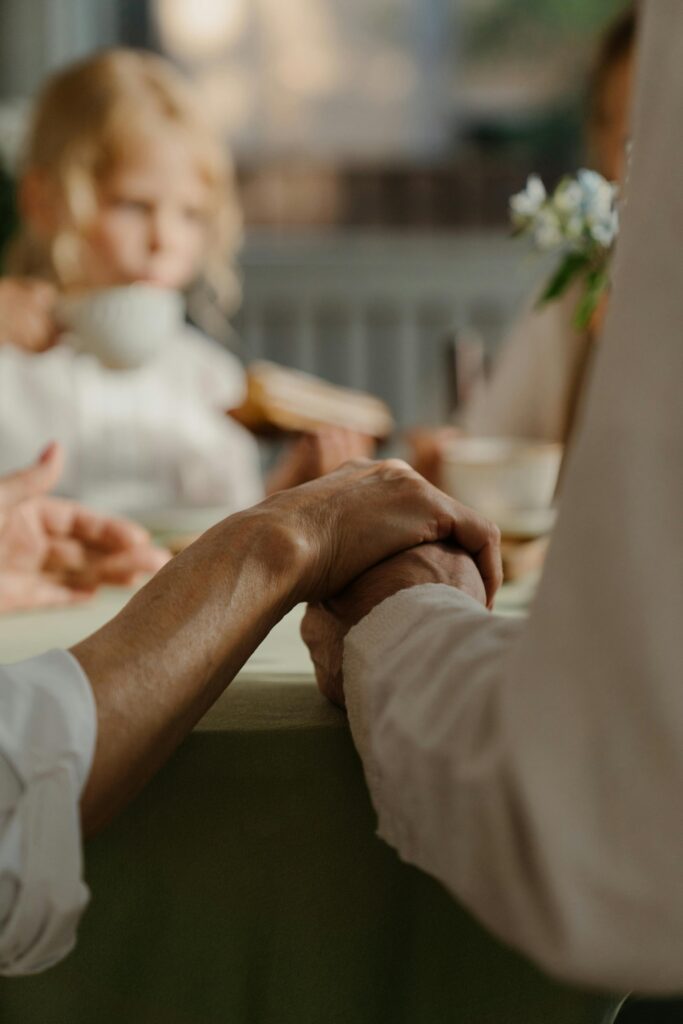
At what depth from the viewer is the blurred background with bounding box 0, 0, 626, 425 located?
124 inches

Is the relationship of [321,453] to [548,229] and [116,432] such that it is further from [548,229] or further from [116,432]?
[116,432]

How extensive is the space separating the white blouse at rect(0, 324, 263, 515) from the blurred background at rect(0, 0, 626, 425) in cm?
118

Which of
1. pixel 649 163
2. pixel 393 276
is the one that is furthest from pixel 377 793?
pixel 393 276

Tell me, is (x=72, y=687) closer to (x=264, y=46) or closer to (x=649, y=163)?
(x=649, y=163)

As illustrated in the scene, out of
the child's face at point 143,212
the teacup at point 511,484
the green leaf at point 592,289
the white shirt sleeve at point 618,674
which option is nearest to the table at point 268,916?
the white shirt sleeve at point 618,674

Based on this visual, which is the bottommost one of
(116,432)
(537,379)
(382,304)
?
(382,304)

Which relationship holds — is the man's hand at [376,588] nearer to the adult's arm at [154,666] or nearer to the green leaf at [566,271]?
the adult's arm at [154,666]

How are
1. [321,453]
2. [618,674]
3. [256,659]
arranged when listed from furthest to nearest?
[321,453]
[256,659]
[618,674]

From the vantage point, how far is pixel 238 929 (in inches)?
22.5

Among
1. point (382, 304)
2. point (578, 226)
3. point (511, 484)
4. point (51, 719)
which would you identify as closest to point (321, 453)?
point (511, 484)

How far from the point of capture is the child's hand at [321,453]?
1.13m

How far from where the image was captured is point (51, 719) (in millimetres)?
481

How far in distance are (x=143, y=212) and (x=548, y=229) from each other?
0.94m

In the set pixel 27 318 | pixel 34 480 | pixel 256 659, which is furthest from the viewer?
pixel 27 318
